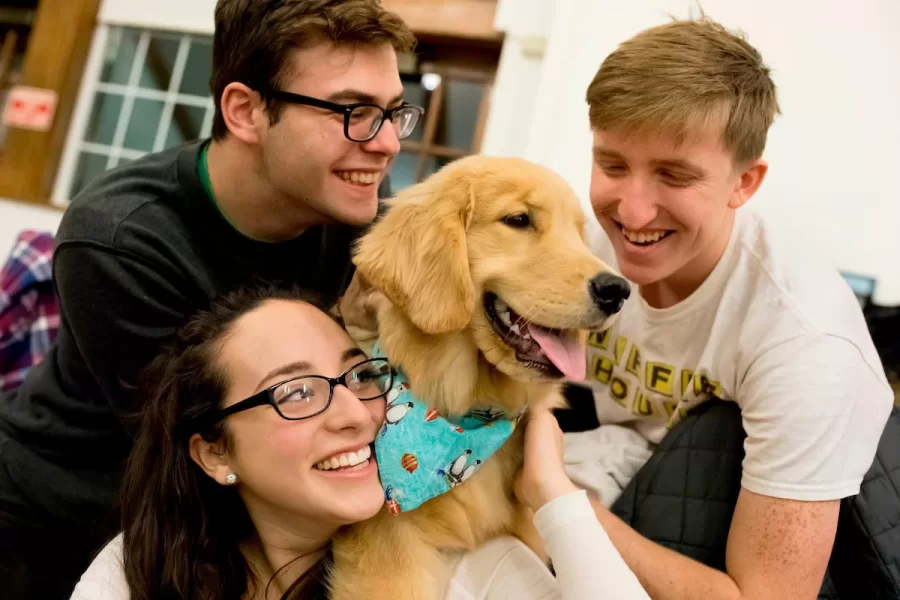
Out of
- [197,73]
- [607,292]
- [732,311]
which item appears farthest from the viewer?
[197,73]

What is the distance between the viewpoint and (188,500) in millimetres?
1192

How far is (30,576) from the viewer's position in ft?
5.25

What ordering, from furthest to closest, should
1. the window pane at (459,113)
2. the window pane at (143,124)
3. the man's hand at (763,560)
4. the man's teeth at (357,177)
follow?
the window pane at (143,124) < the window pane at (459,113) < the man's teeth at (357,177) < the man's hand at (763,560)

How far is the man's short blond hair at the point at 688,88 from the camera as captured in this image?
1.20 m

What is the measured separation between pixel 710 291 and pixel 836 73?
149cm

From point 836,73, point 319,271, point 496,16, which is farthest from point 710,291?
point 496,16

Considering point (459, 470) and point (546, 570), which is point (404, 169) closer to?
point (459, 470)

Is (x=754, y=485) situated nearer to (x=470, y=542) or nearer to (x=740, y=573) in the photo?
(x=740, y=573)

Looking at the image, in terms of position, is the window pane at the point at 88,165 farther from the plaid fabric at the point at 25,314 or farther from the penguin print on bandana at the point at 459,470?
the penguin print on bandana at the point at 459,470

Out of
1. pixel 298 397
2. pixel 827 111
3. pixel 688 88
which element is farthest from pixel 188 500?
pixel 827 111

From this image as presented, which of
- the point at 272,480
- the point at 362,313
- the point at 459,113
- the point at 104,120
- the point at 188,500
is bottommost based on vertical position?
the point at 188,500

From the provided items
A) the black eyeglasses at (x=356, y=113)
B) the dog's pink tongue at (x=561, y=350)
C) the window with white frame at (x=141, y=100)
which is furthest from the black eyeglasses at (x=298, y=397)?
the window with white frame at (x=141, y=100)

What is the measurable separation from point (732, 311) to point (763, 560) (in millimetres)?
497

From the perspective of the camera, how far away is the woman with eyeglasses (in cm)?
104
